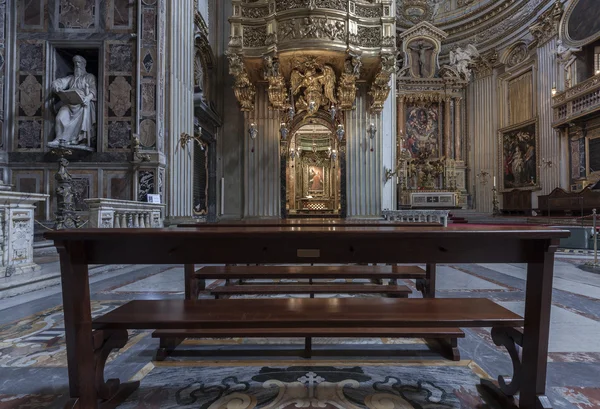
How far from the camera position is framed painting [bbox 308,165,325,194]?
14852 mm

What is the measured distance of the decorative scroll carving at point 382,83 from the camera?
31.0ft

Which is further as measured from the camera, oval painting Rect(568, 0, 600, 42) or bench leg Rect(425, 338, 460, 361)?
oval painting Rect(568, 0, 600, 42)

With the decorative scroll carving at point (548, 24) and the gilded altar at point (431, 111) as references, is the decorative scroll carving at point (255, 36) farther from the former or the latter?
the decorative scroll carving at point (548, 24)

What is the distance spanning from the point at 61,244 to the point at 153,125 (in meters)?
7.88

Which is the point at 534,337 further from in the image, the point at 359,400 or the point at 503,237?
the point at 359,400

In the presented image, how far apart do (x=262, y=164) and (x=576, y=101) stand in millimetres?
13799

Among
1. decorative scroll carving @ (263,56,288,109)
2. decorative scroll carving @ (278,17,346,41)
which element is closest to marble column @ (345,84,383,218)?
decorative scroll carving @ (263,56,288,109)

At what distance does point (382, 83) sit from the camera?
10555 millimetres

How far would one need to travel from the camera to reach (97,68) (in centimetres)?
937

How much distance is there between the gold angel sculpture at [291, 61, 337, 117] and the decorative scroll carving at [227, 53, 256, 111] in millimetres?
1459

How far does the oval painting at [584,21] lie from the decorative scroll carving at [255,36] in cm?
1369

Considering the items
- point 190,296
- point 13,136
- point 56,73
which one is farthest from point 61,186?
Answer: point 190,296

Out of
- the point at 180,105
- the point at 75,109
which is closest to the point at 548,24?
the point at 180,105

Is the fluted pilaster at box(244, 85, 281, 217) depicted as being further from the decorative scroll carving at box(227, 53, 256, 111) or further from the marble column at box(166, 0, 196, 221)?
the marble column at box(166, 0, 196, 221)
